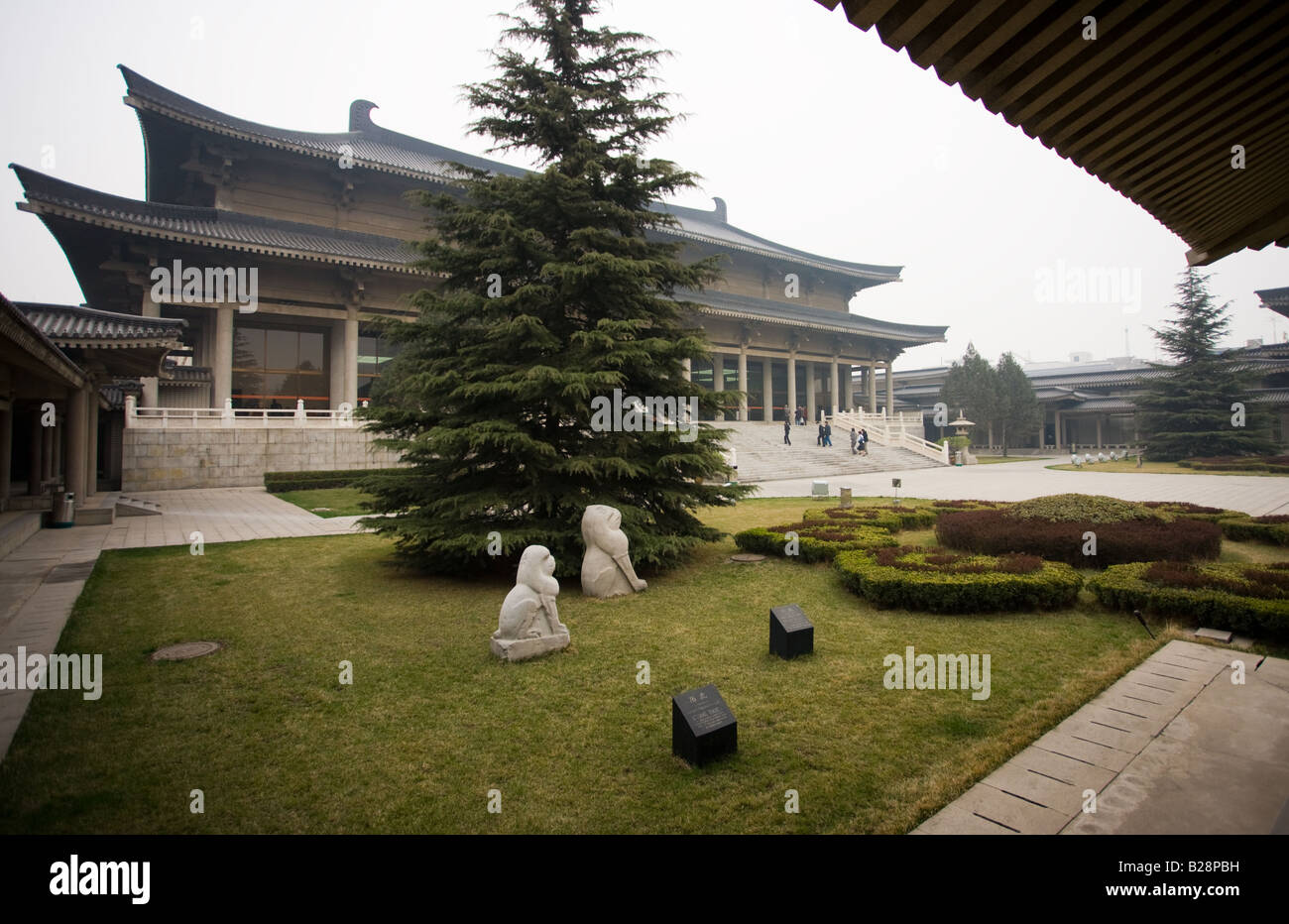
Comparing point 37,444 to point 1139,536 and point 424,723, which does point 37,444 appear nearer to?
point 424,723

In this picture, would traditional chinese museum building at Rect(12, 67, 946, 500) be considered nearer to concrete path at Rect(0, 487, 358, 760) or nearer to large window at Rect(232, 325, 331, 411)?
large window at Rect(232, 325, 331, 411)

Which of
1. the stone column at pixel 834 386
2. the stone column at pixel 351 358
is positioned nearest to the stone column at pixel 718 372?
the stone column at pixel 834 386

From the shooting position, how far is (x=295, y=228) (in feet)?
70.9

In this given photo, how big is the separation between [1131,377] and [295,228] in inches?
1788

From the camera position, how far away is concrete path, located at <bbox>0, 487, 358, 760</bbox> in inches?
219

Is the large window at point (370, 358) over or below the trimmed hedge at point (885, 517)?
over

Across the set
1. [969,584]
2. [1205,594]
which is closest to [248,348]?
[969,584]

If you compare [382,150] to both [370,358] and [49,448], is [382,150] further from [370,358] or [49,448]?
[49,448]

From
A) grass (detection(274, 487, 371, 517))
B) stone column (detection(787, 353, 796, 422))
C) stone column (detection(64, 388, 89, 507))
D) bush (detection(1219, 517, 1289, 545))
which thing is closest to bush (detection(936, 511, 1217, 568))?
bush (detection(1219, 517, 1289, 545))

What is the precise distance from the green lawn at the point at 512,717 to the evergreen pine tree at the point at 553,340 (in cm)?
128

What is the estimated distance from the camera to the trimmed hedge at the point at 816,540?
8.57 m

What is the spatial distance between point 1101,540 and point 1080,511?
110 centimetres

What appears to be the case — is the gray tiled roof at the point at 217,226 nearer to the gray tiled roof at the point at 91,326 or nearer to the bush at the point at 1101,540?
the gray tiled roof at the point at 91,326

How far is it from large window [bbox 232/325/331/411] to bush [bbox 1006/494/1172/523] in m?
21.8
